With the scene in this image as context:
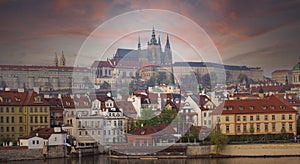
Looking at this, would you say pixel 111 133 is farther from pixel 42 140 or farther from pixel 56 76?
pixel 56 76

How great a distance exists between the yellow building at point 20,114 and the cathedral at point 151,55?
141 ft

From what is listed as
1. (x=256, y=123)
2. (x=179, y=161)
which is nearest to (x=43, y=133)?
(x=179, y=161)

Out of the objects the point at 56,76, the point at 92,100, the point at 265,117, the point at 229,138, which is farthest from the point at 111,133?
the point at 56,76

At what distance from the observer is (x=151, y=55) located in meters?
80.2

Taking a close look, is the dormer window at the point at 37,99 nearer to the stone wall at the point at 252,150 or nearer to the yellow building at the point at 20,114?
the yellow building at the point at 20,114

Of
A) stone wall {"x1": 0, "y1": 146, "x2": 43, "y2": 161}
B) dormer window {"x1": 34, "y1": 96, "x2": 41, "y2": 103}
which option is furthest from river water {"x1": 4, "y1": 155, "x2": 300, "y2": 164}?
dormer window {"x1": 34, "y1": 96, "x2": 41, "y2": 103}

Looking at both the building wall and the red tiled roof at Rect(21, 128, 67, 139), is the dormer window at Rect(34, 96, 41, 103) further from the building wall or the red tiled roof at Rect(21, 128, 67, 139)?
the building wall

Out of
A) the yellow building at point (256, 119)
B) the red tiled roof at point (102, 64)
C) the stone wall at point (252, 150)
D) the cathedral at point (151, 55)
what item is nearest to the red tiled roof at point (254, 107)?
the yellow building at point (256, 119)

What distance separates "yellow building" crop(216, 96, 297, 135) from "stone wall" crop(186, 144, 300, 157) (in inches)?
174

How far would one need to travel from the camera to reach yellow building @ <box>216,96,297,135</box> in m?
32.8

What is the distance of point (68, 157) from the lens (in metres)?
28.8

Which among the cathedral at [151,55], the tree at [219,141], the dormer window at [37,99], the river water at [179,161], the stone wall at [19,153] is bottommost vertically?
the river water at [179,161]

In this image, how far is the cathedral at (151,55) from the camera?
77.8 m

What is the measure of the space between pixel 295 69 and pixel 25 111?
182ft
